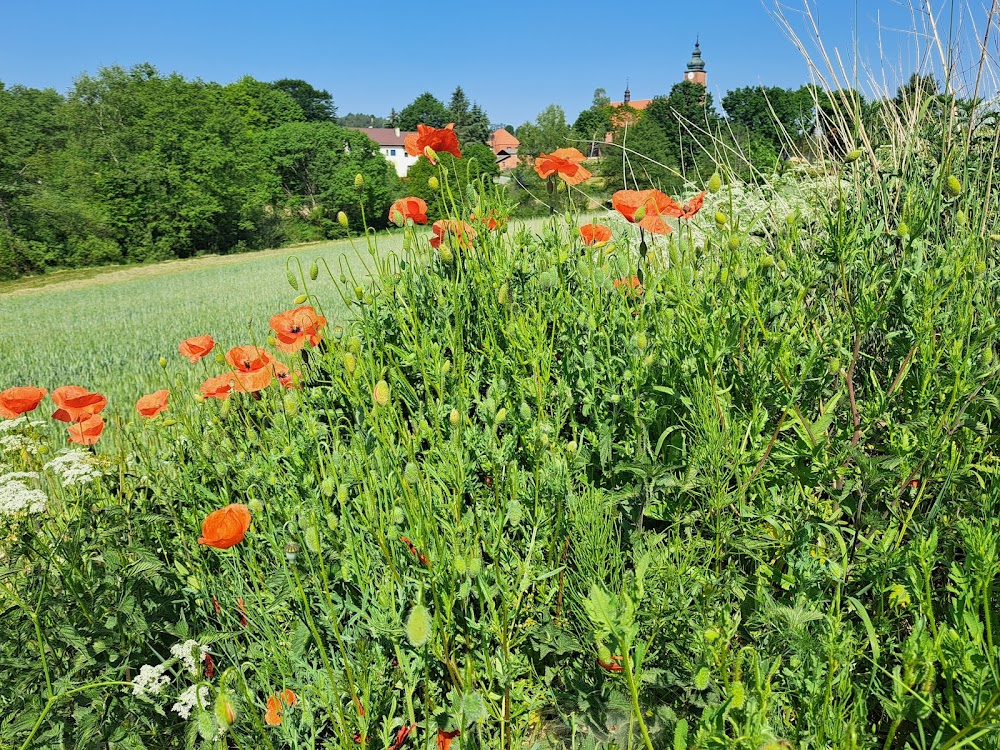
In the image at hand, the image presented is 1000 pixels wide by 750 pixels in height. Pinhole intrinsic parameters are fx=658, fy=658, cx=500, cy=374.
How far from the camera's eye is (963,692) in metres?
0.92

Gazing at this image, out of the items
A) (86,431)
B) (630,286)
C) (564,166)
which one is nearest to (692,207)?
(630,286)

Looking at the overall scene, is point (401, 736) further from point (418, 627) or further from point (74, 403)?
point (74, 403)

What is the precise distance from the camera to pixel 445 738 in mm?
1208

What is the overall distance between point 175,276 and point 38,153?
71.1 ft

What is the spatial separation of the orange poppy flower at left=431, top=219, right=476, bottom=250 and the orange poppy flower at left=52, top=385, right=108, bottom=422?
1.12 meters

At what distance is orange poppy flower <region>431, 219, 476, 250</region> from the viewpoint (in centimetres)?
209

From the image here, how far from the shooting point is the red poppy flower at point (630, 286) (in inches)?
77.4

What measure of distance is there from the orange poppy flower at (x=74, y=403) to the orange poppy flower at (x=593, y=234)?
159 centimetres

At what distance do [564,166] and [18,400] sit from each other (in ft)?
5.79

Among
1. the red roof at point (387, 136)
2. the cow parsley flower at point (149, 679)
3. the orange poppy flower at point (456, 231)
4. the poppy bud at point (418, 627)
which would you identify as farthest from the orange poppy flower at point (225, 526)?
the red roof at point (387, 136)

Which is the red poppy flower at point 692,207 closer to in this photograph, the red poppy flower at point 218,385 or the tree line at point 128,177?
the red poppy flower at point 218,385

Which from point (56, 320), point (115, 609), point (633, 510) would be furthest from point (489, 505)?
point (56, 320)

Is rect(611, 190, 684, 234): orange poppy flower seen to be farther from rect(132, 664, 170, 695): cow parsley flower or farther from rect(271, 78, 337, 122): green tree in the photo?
rect(271, 78, 337, 122): green tree

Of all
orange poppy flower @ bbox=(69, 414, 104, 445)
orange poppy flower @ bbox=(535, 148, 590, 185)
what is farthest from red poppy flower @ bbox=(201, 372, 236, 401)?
orange poppy flower @ bbox=(535, 148, 590, 185)
